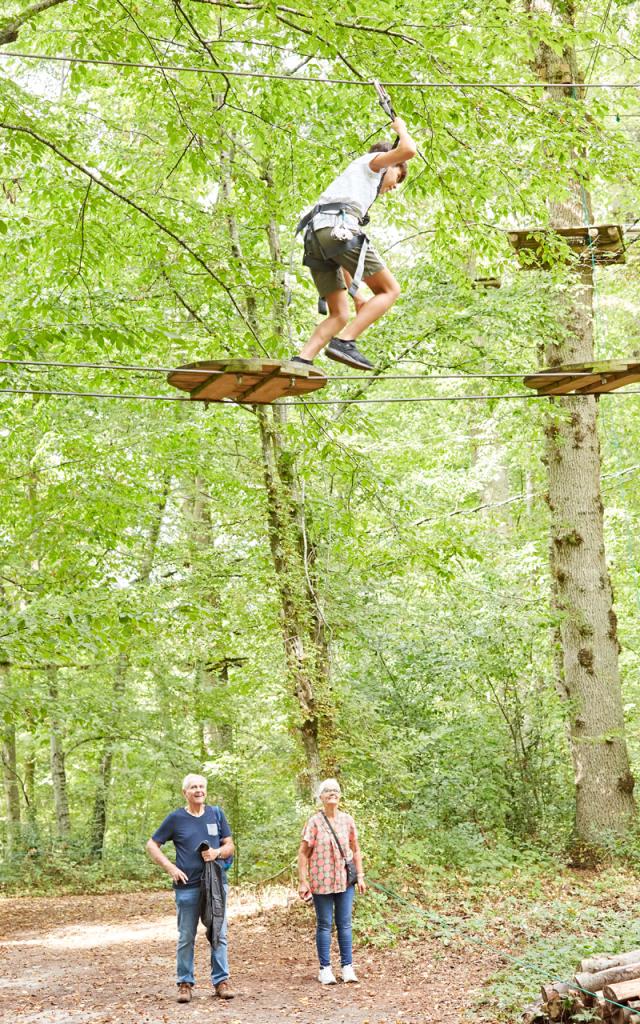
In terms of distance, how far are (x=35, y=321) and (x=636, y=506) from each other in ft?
34.9

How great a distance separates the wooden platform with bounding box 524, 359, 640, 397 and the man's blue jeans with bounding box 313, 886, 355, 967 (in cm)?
393

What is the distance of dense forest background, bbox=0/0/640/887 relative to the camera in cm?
779

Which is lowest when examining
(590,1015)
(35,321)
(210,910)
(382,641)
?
(590,1015)

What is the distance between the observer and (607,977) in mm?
5566

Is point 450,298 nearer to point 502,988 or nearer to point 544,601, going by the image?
point 544,601

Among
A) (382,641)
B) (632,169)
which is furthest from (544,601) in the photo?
(632,169)

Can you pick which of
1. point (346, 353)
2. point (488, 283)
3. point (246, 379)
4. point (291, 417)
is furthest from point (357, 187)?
point (291, 417)

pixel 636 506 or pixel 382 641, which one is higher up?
pixel 636 506

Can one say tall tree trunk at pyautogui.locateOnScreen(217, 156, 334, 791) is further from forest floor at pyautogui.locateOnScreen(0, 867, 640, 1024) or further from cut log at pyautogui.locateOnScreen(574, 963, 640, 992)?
cut log at pyautogui.locateOnScreen(574, 963, 640, 992)

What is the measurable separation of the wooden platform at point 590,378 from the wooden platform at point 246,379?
5.23 feet

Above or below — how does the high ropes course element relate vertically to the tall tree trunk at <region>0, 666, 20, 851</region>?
above

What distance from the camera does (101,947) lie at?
10719mm

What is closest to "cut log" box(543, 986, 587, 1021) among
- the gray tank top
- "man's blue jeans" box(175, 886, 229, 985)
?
"man's blue jeans" box(175, 886, 229, 985)

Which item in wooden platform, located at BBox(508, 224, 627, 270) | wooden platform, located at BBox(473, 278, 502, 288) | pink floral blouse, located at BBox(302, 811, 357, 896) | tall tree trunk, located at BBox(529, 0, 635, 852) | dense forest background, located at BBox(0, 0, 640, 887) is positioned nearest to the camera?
pink floral blouse, located at BBox(302, 811, 357, 896)
